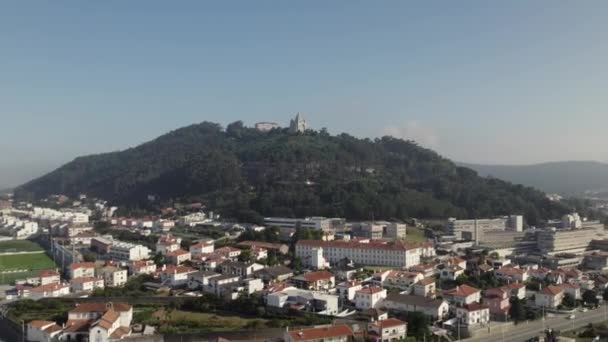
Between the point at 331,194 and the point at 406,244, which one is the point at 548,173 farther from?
the point at 406,244

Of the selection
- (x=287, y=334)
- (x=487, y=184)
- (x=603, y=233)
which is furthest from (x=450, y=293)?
(x=487, y=184)

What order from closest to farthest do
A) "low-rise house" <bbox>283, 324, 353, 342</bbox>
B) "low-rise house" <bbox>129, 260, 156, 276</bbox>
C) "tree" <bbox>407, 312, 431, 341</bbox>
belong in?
"low-rise house" <bbox>283, 324, 353, 342</bbox>
"tree" <bbox>407, 312, 431, 341</bbox>
"low-rise house" <bbox>129, 260, 156, 276</bbox>

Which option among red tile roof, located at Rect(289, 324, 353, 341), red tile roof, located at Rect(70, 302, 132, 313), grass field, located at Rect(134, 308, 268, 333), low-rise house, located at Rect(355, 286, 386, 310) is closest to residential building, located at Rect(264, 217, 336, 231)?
low-rise house, located at Rect(355, 286, 386, 310)

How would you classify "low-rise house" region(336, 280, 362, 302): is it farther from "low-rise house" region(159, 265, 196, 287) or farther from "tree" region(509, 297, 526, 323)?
"low-rise house" region(159, 265, 196, 287)

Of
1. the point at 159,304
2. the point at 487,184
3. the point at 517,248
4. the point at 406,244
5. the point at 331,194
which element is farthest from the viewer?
the point at 487,184

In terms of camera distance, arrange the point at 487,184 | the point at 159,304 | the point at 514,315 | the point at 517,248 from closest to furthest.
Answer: the point at 514,315 < the point at 159,304 < the point at 517,248 < the point at 487,184

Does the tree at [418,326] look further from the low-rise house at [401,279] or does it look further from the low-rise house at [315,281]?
the low-rise house at [315,281]
